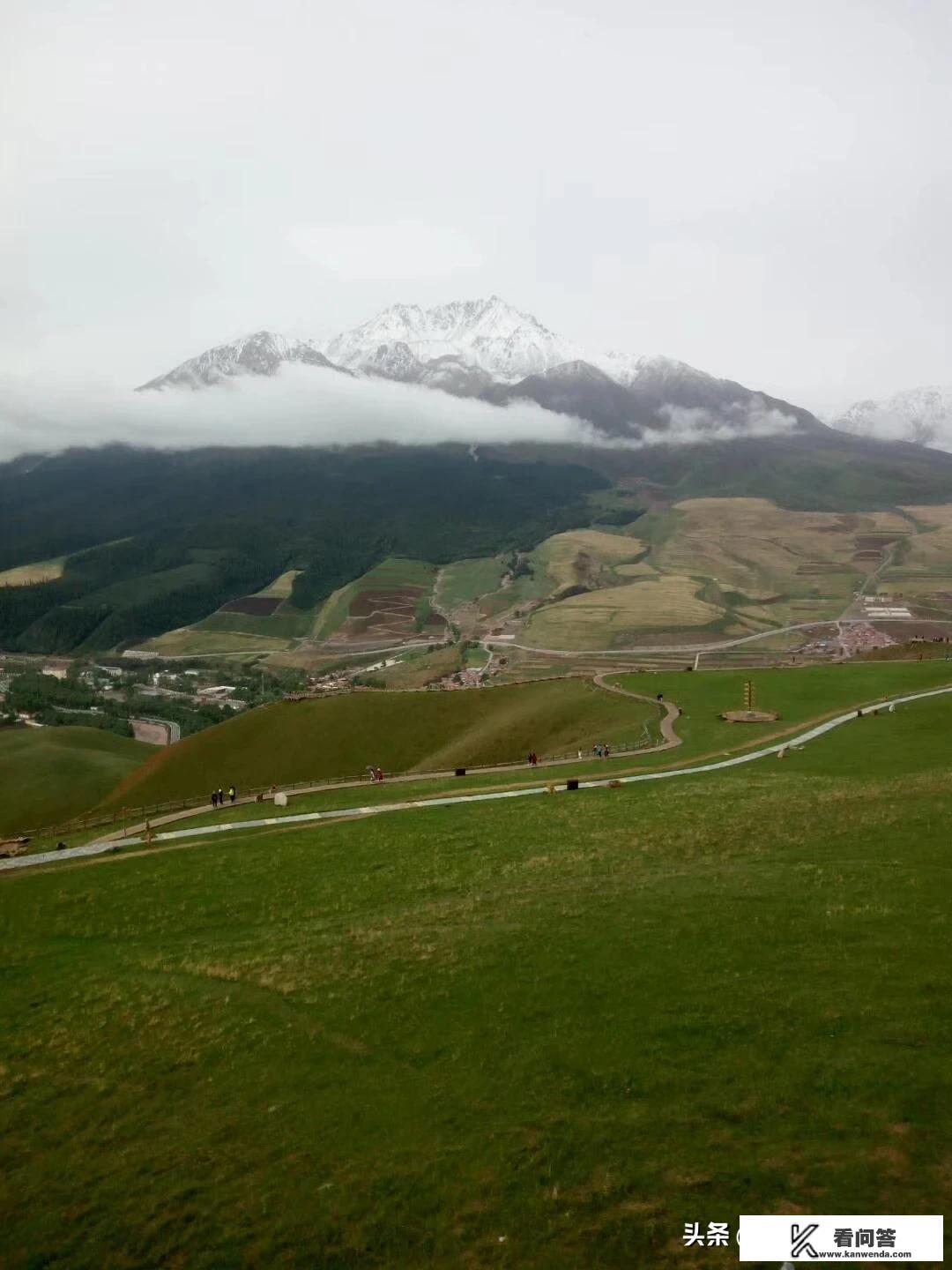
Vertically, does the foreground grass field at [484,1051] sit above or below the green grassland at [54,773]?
above

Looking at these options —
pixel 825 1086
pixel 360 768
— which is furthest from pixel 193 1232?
pixel 360 768

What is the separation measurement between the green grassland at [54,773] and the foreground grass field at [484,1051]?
2877 inches

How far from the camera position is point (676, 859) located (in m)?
35.2

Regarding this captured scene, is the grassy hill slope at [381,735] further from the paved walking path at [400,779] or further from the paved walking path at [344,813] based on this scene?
the paved walking path at [344,813]

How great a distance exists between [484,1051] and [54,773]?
111m

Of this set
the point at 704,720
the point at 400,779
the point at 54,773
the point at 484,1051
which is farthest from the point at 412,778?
the point at 54,773

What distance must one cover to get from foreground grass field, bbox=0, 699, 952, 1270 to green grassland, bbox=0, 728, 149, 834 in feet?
240

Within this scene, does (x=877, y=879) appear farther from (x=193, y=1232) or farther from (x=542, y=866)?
(x=193, y=1232)

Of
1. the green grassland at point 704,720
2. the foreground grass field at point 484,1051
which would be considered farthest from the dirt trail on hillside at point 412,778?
the foreground grass field at point 484,1051

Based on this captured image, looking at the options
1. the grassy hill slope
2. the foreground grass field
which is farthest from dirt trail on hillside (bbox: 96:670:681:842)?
the foreground grass field

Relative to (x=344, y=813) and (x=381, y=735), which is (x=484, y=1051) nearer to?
(x=344, y=813)

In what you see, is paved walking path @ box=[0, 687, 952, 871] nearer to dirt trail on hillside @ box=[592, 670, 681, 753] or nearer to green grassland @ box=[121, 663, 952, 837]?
green grassland @ box=[121, 663, 952, 837]

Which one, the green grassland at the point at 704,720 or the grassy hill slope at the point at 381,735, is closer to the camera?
the green grassland at the point at 704,720

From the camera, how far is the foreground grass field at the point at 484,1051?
52.4ft
